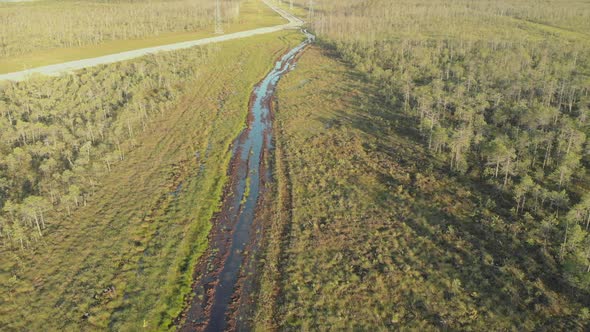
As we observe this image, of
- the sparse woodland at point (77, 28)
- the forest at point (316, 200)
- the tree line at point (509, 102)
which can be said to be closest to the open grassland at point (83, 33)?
the sparse woodland at point (77, 28)

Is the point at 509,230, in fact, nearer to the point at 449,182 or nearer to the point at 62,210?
the point at 449,182

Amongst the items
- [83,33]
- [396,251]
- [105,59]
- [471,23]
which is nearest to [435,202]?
[396,251]

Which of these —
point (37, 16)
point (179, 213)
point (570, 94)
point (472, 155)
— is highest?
point (37, 16)

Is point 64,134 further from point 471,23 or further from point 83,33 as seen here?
point 471,23

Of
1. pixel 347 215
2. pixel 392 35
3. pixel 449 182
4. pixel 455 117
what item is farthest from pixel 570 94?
pixel 392 35

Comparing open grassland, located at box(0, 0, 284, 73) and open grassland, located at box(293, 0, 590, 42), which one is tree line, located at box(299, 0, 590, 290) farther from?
open grassland, located at box(0, 0, 284, 73)

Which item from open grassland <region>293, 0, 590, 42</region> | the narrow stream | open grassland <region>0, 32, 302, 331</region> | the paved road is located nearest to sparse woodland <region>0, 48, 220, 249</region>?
open grassland <region>0, 32, 302, 331</region>
